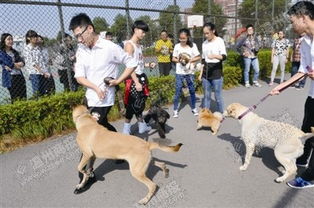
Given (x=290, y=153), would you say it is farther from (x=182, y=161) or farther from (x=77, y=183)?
(x=77, y=183)

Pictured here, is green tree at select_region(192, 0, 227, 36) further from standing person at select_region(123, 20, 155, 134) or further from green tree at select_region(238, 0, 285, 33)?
standing person at select_region(123, 20, 155, 134)

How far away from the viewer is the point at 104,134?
11.3 feet

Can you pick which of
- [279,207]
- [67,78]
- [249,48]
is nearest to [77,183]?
[279,207]

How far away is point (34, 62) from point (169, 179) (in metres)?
4.14

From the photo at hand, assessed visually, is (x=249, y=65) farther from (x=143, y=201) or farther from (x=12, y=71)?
(x=143, y=201)

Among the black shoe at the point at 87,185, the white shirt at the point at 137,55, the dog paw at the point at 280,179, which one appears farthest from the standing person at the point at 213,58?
the black shoe at the point at 87,185

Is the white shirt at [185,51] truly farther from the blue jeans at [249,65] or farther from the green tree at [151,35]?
the blue jeans at [249,65]

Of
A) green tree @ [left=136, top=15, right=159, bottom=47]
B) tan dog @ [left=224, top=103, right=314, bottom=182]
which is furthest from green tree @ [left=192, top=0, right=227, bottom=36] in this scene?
tan dog @ [left=224, top=103, right=314, bottom=182]

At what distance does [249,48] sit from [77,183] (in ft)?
25.0

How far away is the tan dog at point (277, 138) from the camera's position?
3580mm

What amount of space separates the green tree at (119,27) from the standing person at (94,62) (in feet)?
14.0

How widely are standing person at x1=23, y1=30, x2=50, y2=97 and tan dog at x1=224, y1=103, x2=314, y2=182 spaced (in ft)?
14.0

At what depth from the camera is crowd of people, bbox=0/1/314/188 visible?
3.39 m

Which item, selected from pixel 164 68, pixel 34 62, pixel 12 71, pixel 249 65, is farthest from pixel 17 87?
pixel 249 65
